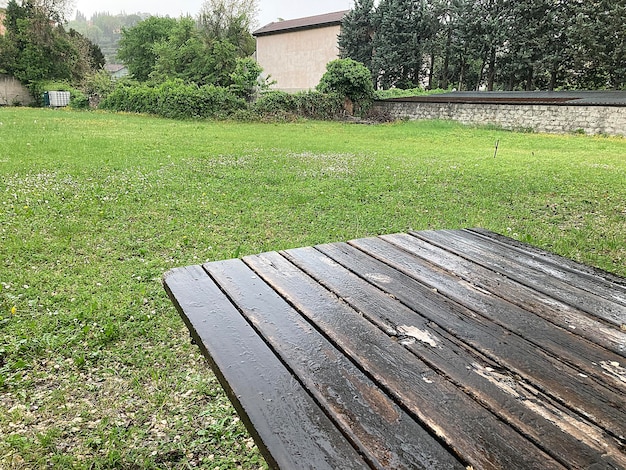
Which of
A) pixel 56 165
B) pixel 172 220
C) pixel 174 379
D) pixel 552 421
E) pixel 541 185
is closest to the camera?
pixel 552 421

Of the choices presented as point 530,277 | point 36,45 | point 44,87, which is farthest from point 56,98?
point 530,277

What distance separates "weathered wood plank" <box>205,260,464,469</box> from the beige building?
31.9 m

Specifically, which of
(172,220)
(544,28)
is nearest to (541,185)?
(172,220)

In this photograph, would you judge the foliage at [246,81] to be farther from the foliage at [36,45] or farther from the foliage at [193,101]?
the foliage at [36,45]

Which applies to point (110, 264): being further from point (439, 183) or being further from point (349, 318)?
point (439, 183)

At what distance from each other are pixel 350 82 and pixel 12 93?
22.2 metres

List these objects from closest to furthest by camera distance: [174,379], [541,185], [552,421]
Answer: [552,421], [174,379], [541,185]

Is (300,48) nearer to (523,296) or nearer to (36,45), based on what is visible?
(36,45)

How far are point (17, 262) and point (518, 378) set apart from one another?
3565 mm

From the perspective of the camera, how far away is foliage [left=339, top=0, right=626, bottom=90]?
2255 cm

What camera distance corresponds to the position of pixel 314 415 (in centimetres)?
91

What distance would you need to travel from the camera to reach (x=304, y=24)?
32219 mm

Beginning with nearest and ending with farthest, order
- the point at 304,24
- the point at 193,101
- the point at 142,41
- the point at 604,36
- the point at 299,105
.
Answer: the point at 193,101 → the point at 299,105 → the point at 604,36 → the point at 304,24 → the point at 142,41

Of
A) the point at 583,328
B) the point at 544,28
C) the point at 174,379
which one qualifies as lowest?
the point at 174,379
